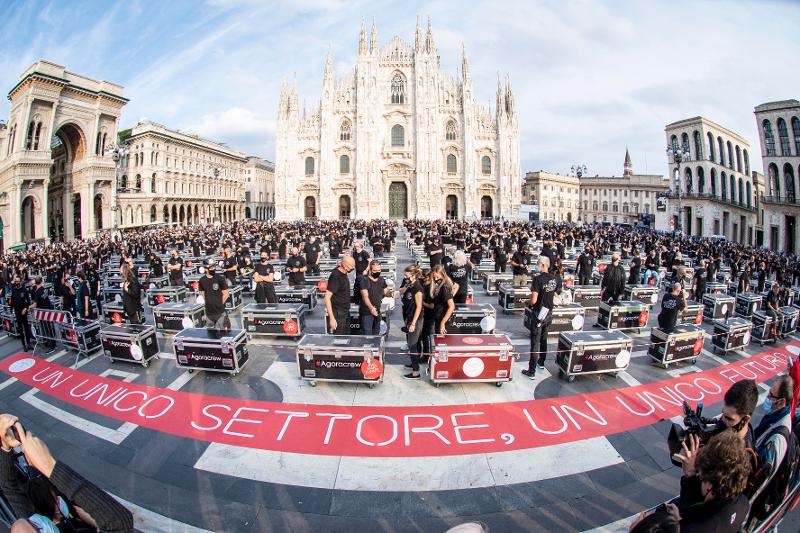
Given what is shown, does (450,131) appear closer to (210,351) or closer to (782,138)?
(782,138)

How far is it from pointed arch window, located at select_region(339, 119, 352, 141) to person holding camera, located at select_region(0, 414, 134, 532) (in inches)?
2336

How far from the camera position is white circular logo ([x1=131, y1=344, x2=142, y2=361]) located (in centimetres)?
802

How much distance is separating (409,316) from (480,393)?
188 centimetres

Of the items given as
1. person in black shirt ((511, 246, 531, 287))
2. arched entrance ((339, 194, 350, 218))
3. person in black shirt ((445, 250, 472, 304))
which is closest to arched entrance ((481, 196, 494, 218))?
arched entrance ((339, 194, 350, 218))

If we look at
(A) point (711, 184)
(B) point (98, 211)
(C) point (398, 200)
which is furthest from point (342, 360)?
(C) point (398, 200)

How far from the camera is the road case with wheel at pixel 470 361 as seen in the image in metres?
6.79

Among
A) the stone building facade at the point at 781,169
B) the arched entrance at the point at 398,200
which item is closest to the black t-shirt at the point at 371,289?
the stone building facade at the point at 781,169

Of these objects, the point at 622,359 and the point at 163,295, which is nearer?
the point at 622,359

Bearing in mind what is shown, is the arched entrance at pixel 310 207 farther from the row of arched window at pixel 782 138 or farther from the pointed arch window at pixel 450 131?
the row of arched window at pixel 782 138

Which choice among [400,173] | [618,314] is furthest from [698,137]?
[618,314]

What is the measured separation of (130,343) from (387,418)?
562cm

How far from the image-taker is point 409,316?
7.63m

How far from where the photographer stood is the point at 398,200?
60.1m

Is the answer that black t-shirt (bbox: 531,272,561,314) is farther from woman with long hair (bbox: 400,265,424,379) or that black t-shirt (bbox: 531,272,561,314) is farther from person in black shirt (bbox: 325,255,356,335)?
person in black shirt (bbox: 325,255,356,335)
